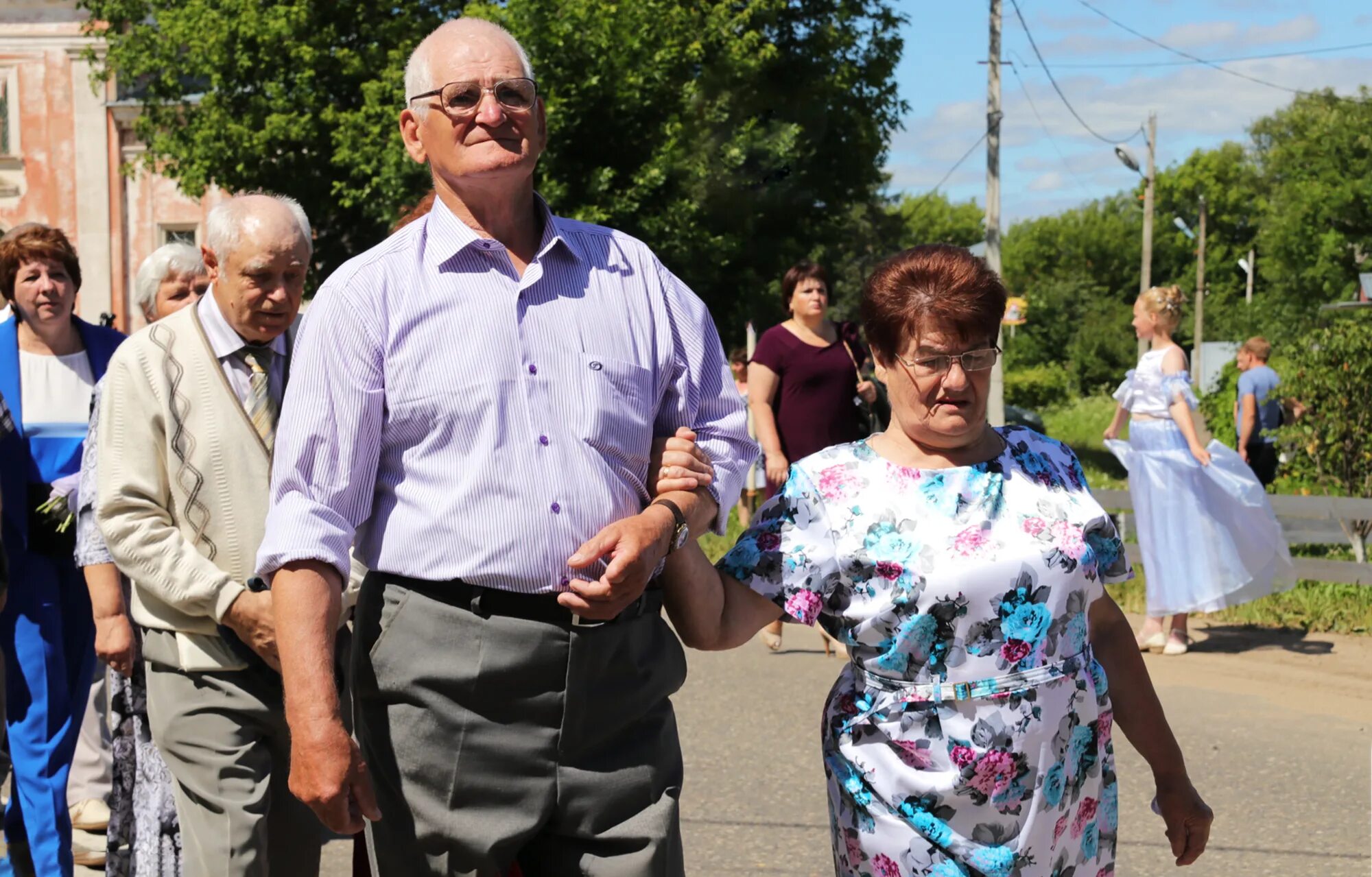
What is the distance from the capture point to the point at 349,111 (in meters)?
29.4

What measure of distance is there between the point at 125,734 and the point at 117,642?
0.83 feet

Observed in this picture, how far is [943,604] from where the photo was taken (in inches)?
112

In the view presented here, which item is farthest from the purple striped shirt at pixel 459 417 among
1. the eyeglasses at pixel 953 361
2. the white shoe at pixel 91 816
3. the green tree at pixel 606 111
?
the green tree at pixel 606 111

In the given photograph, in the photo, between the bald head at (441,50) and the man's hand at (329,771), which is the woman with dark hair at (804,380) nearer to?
the bald head at (441,50)

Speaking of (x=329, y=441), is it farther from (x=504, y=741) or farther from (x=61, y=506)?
(x=61, y=506)

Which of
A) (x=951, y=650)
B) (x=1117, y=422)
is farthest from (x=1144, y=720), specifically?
(x=1117, y=422)

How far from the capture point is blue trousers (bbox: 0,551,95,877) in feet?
15.2

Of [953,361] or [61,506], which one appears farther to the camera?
[61,506]

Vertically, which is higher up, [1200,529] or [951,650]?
[951,650]

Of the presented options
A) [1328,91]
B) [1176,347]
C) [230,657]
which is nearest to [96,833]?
[230,657]

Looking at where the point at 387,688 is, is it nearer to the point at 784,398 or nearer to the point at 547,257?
the point at 547,257

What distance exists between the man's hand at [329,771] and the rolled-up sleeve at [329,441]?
0.27 meters

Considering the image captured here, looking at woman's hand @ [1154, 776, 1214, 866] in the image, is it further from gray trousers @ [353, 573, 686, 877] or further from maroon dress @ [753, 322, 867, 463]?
maroon dress @ [753, 322, 867, 463]

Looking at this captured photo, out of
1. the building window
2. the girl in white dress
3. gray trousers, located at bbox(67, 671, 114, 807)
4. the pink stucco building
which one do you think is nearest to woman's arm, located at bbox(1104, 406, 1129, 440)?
the girl in white dress
